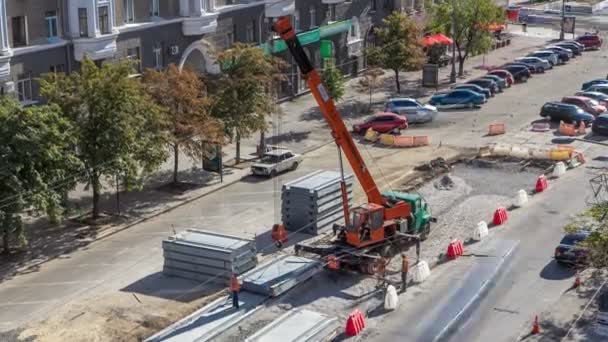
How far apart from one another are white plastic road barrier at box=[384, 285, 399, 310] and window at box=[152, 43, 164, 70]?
91.2ft

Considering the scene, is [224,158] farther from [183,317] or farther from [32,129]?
[183,317]

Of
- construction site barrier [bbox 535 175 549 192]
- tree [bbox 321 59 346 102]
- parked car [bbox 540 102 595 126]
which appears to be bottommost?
construction site barrier [bbox 535 175 549 192]

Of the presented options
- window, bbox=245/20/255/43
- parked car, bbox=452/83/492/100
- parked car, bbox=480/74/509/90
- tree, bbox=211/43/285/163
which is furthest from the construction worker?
parked car, bbox=480/74/509/90

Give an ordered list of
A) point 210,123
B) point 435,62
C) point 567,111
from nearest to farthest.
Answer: point 210,123
point 567,111
point 435,62

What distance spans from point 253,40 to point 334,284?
3344 cm

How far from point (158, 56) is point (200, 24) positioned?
3560 millimetres

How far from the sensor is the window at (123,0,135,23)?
181 ft

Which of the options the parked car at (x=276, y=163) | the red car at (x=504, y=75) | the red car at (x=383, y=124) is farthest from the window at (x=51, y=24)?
the red car at (x=504, y=75)

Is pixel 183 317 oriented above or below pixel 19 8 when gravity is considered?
below

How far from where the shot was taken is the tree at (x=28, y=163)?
3712cm

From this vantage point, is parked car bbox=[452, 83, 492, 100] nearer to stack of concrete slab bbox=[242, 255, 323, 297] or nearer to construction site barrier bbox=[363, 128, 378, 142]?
construction site barrier bbox=[363, 128, 378, 142]

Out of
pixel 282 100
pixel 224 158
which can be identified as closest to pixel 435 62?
pixel 282 100

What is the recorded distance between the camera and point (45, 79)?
4334 cm

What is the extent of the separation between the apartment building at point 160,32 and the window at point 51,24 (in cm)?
5
